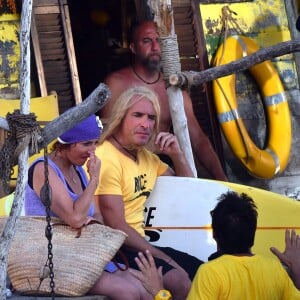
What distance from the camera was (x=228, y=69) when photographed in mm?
6902

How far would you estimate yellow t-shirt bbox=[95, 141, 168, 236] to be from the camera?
541cm

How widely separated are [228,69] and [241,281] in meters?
2.93

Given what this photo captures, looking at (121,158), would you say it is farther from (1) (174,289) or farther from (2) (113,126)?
(1) (174,289)

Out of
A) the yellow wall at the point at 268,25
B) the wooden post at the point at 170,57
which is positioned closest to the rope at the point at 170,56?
the wooden post at the point at 170,57

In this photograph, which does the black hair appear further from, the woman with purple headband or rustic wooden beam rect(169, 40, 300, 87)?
rustic wooden beam rect(169, 40, 300, 87)

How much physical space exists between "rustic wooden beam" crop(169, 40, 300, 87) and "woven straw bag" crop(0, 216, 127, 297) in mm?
1924

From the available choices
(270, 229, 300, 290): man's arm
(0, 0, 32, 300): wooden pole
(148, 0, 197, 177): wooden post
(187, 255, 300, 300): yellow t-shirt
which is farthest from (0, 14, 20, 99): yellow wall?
(187, 255, 300, 300): yellow t-shirt

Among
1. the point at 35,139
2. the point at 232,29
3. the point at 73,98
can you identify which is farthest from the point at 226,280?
the point at 232,29

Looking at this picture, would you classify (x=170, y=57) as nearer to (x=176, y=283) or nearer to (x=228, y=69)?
(x=228, y=69)

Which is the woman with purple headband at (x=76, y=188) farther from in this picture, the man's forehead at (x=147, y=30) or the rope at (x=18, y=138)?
the man's forehead at (x=147, y=30)

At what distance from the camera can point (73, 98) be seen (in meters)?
7.71

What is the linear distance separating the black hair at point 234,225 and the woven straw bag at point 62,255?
759mm

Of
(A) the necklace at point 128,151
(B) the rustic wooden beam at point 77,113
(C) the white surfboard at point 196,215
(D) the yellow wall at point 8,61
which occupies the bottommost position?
(C) the white surfboard at point 196,215

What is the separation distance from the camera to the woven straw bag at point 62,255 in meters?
4.82
